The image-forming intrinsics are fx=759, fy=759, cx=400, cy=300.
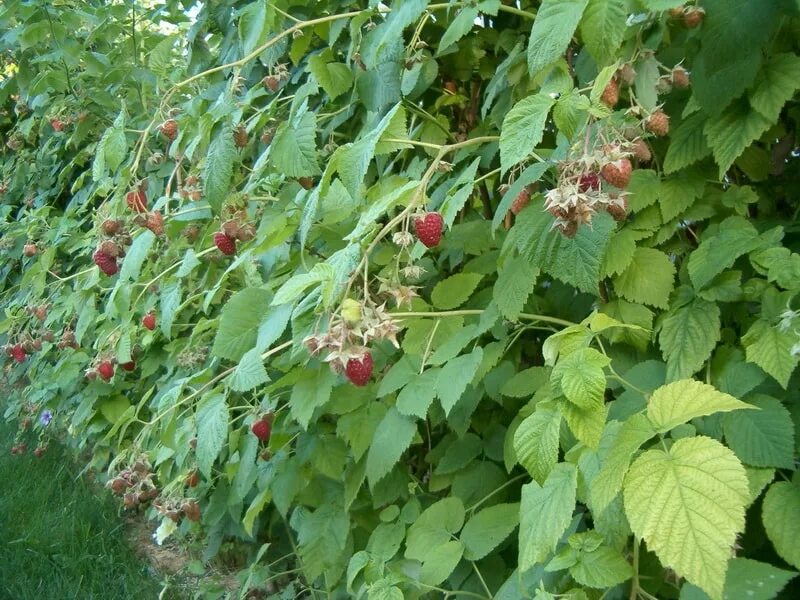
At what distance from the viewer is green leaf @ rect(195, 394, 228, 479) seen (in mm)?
1521

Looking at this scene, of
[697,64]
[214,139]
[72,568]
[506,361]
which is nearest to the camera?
[697,64]

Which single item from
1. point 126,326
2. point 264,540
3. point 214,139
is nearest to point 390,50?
point 214,139

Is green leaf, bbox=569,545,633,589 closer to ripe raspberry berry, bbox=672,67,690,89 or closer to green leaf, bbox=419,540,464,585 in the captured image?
green leaf, bbox=419,540,464,585

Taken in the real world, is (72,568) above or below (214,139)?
below

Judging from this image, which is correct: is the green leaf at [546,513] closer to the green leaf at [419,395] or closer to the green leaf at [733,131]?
the green leaf at [419,395]

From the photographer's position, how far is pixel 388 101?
1.73 m

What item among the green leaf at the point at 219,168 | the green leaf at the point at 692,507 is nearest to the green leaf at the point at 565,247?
the green leaf at the point at 692,507

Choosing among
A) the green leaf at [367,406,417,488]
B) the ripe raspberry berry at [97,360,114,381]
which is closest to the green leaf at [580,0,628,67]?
the green leaf at [367,406,417,488]

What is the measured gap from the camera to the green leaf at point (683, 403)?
904 mm

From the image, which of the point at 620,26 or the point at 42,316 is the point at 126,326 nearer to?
the point at 42,316

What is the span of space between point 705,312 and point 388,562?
847 mm

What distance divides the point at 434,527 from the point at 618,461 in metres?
0.69

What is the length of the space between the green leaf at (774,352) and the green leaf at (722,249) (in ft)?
0.38

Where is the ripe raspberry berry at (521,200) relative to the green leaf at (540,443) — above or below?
above
